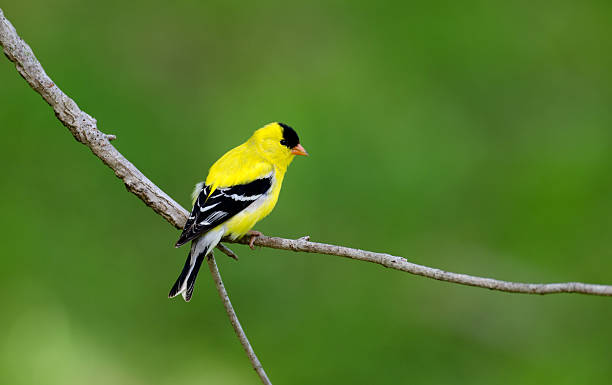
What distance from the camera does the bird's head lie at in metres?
2.43

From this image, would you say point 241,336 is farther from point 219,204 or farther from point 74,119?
point 74,119

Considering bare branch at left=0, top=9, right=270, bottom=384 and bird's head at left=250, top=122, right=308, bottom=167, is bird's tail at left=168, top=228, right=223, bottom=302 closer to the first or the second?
bare branch at left=0, top=9, right=270, bottom=384

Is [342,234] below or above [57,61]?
below

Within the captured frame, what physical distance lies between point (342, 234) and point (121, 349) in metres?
1.49

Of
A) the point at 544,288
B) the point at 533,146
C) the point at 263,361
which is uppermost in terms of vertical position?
the point at 533,146

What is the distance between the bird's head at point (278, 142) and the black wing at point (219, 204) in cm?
14

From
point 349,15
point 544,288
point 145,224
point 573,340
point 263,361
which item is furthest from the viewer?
point 349,15

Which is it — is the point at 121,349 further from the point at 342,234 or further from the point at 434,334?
the point at 434,334

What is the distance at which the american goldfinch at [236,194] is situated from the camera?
1968mm

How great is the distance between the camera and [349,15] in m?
4.85

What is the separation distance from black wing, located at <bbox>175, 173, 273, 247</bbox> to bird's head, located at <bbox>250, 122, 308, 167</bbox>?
139mm

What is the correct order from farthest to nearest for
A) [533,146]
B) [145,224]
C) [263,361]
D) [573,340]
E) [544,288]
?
[533,146] < [145,224] < [573,340] < [263,361] < [544,288]

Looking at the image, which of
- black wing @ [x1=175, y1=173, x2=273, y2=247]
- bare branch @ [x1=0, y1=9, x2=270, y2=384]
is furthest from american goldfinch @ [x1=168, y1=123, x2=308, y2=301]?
bare branch @ [x1=0, y1=9, x2=270, y2=384]

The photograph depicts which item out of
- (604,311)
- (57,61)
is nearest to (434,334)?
(604,311)
